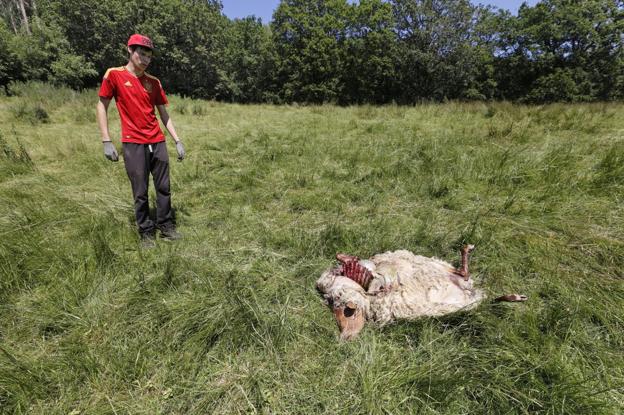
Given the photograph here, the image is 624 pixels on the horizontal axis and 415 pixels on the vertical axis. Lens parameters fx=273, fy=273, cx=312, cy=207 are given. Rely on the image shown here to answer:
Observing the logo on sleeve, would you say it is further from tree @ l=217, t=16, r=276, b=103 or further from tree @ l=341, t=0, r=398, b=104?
tree @ l=217, t=16, r=276, b=103

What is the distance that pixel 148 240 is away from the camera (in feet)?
9.72

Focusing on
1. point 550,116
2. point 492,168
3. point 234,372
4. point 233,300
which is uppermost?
point 550,116

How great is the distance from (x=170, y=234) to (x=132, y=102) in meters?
1.43

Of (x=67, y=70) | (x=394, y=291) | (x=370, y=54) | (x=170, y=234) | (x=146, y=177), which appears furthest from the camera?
(x=370, y=54)

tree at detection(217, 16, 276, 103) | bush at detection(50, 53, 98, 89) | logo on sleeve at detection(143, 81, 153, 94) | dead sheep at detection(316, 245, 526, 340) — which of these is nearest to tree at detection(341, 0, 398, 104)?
tree at detection(217, 16, 276, 103)

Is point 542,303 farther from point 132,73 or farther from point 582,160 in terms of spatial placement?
point 132,73

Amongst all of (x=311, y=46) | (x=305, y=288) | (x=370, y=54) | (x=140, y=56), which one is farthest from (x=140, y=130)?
(x=370, y=54)

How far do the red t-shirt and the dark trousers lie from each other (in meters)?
0.10

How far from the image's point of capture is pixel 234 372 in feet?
5.30

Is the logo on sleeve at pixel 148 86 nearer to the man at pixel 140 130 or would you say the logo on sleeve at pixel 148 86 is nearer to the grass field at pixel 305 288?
the man at pixel 140 130

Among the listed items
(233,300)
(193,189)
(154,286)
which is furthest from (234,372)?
(193,189)

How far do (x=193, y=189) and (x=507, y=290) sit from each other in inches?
165

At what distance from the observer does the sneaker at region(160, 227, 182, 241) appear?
3.06 meters

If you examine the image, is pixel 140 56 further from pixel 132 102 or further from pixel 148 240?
pixel 148 240
